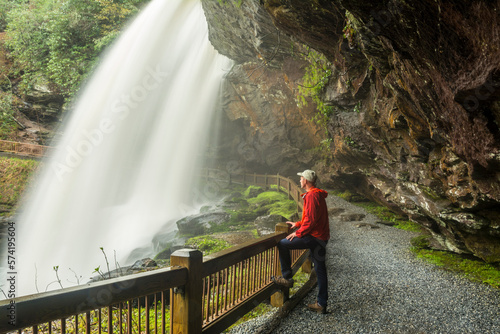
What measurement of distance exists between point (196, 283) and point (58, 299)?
3.74 feet

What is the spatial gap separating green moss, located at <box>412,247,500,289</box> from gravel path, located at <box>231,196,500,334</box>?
0.90 feet

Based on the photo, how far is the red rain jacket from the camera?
3.69 metres

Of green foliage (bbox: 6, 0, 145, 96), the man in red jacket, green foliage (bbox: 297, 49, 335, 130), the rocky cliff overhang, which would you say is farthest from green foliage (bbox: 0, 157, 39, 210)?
the man in red jacket

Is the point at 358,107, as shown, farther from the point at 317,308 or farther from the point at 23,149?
the point at 23,149

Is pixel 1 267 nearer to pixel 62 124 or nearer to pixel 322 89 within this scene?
pixel 62 124

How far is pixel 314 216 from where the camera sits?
3.69 m

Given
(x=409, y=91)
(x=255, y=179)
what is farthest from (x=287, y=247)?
(x=255, y=179)

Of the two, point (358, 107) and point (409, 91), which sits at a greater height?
point (358, 107)

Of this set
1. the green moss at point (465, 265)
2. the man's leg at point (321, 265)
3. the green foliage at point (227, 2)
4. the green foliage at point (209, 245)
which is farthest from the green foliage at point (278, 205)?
the green foliage at point (227, 2)

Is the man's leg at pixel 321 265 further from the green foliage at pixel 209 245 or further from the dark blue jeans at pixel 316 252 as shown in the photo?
the green foliage at pixel 209 245

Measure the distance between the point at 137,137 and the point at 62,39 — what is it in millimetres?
9249

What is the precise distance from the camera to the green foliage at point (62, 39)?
20.9 meters

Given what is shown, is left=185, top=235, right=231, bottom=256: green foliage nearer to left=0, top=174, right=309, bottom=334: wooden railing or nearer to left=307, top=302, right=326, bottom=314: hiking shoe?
left=0, top=174, right=309, bottom=334: wooden railing

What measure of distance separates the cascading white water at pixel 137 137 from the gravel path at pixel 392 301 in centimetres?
1278
